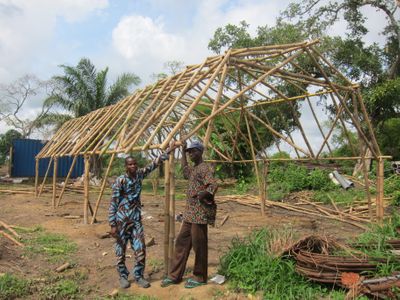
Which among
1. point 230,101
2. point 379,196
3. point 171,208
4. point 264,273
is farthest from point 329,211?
point 171,208

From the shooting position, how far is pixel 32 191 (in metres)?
16.4

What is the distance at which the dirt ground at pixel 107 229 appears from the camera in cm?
513

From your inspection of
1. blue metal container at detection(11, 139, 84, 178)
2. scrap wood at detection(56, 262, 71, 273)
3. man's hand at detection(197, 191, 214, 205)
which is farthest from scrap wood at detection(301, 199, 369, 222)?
blue metal container at detection(11, 139, 84, 178)

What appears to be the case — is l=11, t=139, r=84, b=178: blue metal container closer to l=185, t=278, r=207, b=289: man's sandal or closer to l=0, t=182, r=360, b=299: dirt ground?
l=0, t=182, r=360, b=299: dirt ground

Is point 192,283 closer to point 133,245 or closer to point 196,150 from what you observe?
point 133,245

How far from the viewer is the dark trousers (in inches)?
191

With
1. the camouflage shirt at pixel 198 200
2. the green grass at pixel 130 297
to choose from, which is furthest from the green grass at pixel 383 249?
the green grass at pixel 130 297

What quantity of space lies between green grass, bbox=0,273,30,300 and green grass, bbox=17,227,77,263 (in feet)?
4.07

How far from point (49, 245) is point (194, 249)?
12.3 feet

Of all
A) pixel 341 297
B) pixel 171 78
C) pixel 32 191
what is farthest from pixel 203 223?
pixel 32 191

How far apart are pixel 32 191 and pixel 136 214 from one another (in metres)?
12.9

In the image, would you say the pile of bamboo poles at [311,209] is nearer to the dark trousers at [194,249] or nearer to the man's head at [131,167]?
the dark trousers at [194,249]

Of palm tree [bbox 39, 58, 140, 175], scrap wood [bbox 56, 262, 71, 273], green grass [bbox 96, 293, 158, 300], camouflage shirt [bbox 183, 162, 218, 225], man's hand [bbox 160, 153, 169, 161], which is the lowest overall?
green grass [bbox 96, 293, 158, 300]

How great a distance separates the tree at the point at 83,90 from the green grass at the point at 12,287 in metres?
16.1
